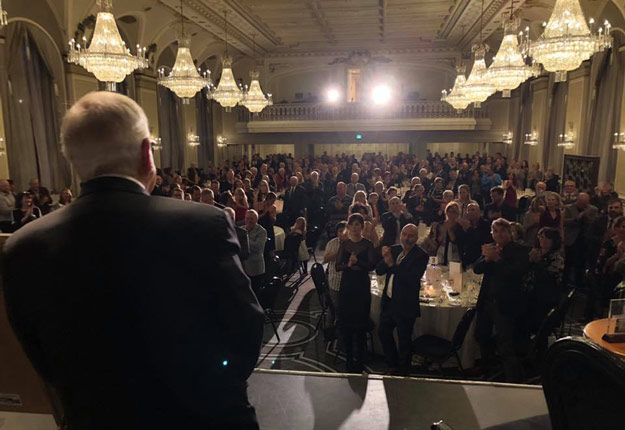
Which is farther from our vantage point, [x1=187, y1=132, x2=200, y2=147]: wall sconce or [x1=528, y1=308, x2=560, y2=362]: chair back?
[x1=187, y1=132, x2=200, y2=147]: wall sconce

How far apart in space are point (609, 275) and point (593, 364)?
475 cm

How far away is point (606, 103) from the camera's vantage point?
36.7 feet

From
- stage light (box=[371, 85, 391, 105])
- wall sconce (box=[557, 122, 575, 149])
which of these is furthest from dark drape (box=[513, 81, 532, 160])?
stage light (box=[371, 85, 391, 105])

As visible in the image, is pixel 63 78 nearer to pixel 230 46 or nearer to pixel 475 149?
pixel 230 46

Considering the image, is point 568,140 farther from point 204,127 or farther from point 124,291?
point 124,291

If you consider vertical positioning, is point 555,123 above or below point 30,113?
below

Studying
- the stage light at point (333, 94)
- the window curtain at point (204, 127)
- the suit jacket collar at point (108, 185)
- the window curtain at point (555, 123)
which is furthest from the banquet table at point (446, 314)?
the stage light at point (333, 94)

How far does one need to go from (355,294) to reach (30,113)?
31.3ft

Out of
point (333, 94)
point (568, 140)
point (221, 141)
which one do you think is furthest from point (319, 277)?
point (333, 94)

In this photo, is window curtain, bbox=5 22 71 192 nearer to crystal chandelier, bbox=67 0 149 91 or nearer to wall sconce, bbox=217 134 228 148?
crystal chandelier, bbox=67 0 149 91

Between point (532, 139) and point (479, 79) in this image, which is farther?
point (532, 139)

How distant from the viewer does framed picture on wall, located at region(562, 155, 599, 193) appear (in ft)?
37.2

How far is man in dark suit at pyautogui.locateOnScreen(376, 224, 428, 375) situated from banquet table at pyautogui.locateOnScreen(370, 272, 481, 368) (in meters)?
0.28

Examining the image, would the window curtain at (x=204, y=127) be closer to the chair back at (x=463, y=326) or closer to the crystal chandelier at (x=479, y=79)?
the crystal chandelier at (x=479, y=79)
